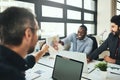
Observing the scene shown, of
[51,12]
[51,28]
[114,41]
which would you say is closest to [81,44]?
[114,41]

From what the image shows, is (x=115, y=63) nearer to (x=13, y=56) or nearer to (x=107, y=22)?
(x=13, y=56)

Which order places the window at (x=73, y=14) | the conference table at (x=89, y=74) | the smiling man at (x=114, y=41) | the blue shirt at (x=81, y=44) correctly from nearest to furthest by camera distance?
the conference table at (x=89, y=74) < the smiling man at (x=114, y=41) < the blue shirt at (x=81, y=44) < the window at (x=73, y=14)

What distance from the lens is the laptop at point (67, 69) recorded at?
142cm

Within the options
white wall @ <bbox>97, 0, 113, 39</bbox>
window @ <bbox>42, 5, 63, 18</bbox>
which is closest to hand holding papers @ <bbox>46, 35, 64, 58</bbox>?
window @ <bbox>42, 5, 63, 18</bbox>

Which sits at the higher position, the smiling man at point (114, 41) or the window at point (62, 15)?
the window at point (62, 15)

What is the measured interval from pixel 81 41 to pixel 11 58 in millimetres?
2476

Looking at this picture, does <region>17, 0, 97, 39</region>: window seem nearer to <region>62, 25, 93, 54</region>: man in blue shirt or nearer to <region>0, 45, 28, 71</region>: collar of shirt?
<region>62, 25, 93, 54</region>: man in blue shirt

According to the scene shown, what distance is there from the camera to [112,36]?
278cm

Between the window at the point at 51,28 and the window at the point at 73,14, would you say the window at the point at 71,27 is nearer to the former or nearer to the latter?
the window at the point at 73,14

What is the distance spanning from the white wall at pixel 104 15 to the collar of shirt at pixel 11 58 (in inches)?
207

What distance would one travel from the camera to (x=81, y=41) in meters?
3.14

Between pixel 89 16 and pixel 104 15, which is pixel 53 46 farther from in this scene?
pixel 104 15

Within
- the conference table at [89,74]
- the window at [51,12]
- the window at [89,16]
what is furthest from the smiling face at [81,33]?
the window at [89,16]

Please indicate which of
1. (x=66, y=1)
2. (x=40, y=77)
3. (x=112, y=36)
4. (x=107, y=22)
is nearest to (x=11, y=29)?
(x=40, y=77)
